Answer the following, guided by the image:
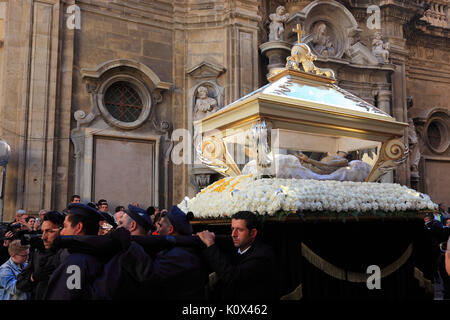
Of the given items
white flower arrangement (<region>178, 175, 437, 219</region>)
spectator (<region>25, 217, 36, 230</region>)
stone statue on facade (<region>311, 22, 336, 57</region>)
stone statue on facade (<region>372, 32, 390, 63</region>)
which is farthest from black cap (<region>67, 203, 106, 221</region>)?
stone statue on facade (<region>372, 32, 390, 63</region>)

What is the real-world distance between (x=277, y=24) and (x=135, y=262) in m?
10.4

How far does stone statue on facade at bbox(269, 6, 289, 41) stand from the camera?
11750 mm

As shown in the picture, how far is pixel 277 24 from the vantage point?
11.9 m

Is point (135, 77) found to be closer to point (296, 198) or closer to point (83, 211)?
point (296, 198)

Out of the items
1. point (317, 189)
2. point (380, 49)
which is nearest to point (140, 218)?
point (317, 189)

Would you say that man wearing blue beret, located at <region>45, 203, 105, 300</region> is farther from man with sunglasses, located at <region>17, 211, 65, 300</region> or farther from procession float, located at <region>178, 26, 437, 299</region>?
procession float, located at <region>178, 26, 437, 299</region>

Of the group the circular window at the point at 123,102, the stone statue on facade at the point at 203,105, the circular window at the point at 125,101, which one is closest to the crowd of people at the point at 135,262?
the circular window at the point at 125,101

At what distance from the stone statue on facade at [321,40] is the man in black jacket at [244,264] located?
1050 centimetres

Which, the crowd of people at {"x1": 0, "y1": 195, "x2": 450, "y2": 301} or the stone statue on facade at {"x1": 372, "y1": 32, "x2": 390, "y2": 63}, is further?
the stone statue on facade at {"x1": 372, "y1": 32, "x2": 390, "y2": 63}

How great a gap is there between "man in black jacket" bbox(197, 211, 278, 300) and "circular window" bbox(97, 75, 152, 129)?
24.1 ft

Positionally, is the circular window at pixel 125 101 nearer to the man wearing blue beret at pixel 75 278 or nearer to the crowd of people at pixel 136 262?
the crowd of people at pixel 136 262

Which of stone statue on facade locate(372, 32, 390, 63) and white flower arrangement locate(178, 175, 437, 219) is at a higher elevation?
stone statue on facade locate(372, 32, 390, 63)
